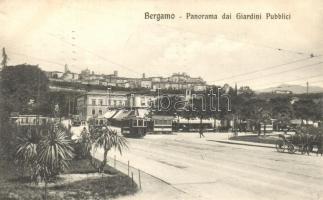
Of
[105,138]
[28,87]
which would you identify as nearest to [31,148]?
[105,138]

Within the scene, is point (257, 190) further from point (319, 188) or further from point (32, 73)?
point (32, 73)

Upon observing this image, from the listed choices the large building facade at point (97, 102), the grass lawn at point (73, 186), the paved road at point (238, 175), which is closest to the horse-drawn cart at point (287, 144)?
the paved road at point (238, 175)

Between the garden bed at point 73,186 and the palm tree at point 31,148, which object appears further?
the palm tree at point 31,148

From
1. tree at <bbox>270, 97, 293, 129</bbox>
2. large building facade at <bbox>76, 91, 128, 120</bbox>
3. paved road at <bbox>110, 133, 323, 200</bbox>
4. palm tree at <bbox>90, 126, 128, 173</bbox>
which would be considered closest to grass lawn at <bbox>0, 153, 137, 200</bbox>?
palm tree at <bbox>90, 126, 128, 173</bbox>

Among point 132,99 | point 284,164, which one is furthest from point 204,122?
point 284,164

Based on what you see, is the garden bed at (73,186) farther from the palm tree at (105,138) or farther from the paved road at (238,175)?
the paved road at (238,175)

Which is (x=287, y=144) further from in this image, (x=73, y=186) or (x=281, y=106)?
(x=281, y=106)

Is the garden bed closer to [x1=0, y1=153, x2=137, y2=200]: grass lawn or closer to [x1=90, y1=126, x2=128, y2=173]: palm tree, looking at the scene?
[x1=0, y1=153, x2=137, y2=200]: grass lawn

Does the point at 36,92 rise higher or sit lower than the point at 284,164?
higher
